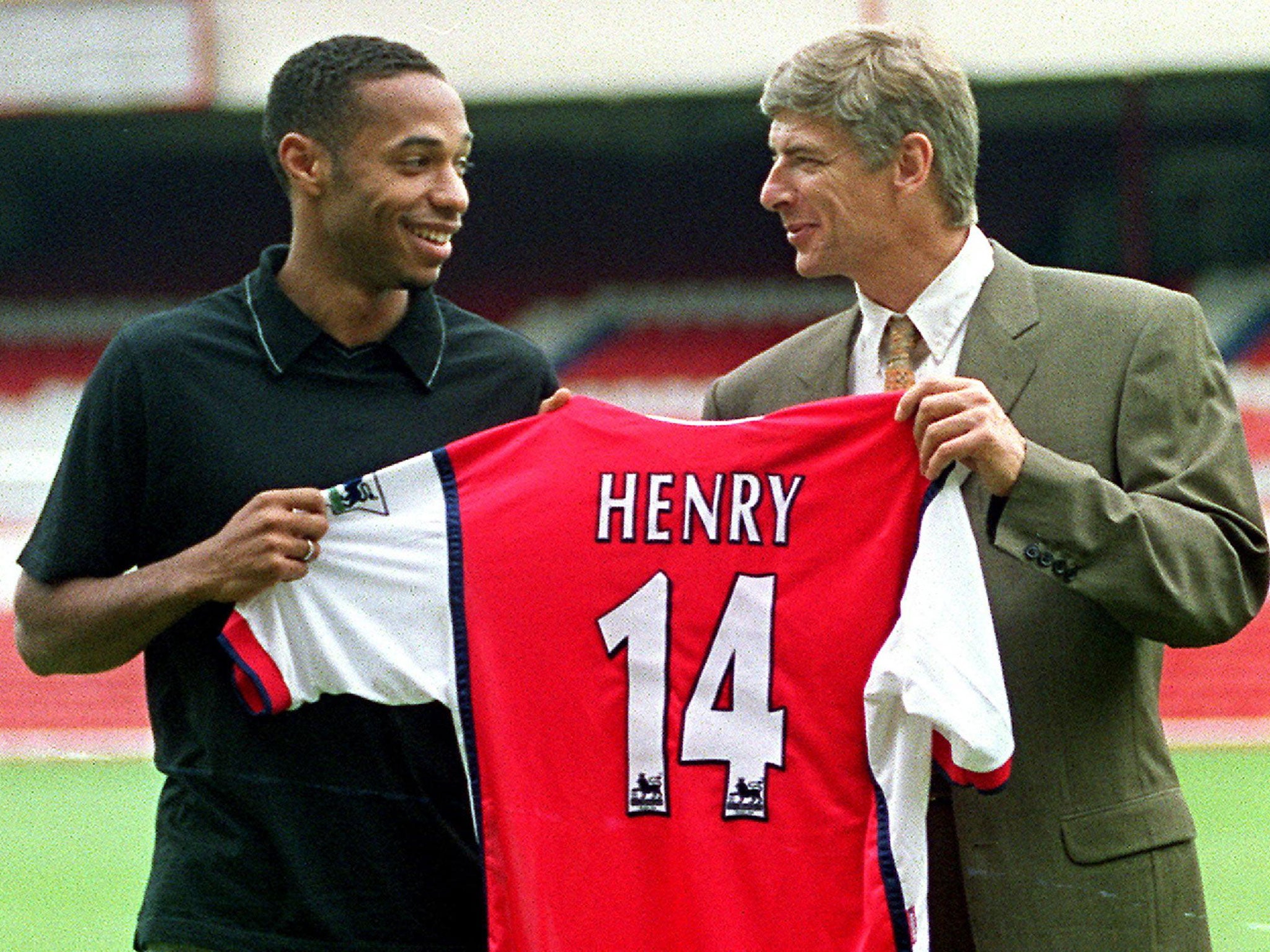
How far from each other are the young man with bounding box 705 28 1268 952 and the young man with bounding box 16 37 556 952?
1.71 ft

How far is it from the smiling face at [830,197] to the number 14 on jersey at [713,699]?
46 centimetres

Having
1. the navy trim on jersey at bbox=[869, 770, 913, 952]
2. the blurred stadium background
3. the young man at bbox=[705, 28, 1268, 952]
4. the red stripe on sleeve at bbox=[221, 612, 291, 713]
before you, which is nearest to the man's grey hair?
the young man at bbox=[705, 28, 1268, 952]

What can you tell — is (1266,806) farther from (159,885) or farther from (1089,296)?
(159,885)

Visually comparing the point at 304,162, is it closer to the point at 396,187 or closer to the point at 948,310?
the point at 396,187

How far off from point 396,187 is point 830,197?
0.59 m

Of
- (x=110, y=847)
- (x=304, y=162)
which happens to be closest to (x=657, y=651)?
(x=304, y=162)

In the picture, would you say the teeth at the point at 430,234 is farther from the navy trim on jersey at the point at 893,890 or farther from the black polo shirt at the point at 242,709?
the navy trim on jersey at the point at 893,890

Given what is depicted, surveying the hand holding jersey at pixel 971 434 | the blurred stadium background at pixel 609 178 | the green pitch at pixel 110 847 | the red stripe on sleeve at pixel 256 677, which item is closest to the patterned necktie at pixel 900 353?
the hand holding jersey at pixel 971 434

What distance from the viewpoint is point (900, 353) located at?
2.49 meters

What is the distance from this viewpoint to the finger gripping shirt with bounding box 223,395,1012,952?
2342 mm

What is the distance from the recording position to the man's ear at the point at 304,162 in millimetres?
2543

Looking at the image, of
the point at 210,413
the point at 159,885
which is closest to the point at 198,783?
the point at 159,885

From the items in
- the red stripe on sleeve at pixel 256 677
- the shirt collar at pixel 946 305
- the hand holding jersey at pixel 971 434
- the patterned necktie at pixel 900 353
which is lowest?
the red stripe on sleeve at pixel 256 677

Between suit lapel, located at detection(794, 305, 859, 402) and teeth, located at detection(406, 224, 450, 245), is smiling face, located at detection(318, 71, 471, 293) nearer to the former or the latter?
teeth, located at detection(406, 224, 450, 245)
